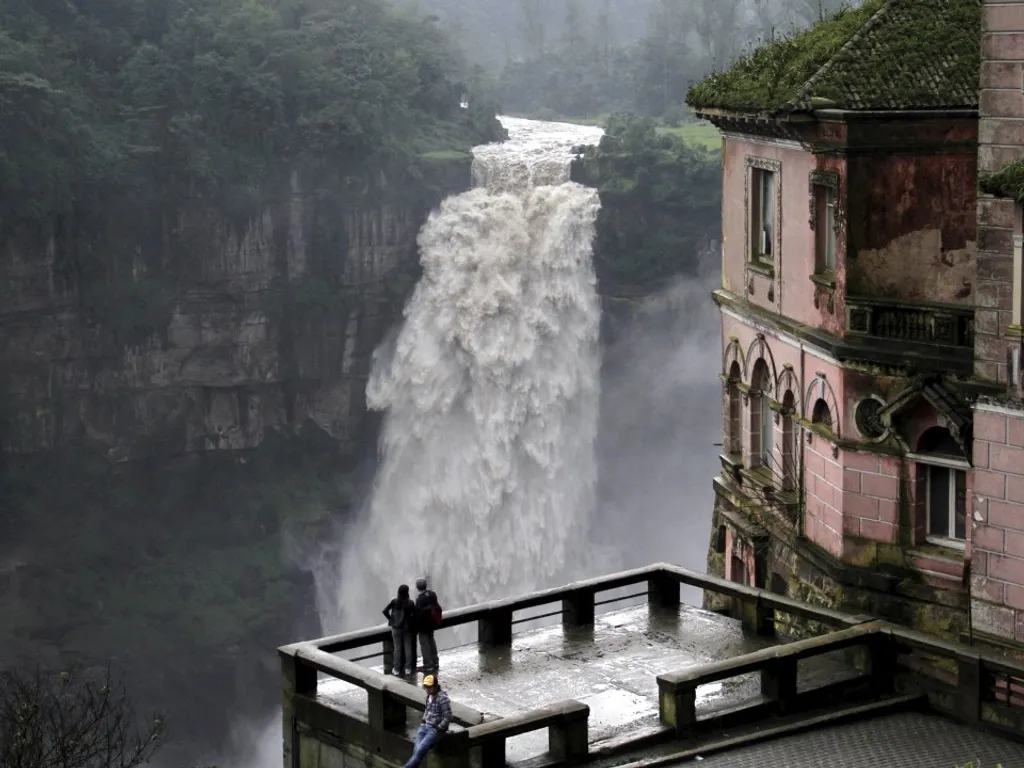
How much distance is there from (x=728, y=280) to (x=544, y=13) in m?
140

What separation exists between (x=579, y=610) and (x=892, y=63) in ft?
34.3

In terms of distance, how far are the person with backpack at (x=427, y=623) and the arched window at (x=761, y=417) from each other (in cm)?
1221

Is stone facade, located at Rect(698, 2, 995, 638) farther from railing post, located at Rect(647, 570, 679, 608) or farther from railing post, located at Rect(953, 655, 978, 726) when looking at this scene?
railing post, located at Rect(953, 655, 978, 726)

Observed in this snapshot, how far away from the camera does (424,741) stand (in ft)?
76.5

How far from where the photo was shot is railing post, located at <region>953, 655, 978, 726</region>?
26.4 metres

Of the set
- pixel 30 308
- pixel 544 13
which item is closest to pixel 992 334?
pixel 30 308

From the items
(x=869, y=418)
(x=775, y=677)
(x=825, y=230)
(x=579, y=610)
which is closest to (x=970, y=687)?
(x=775, y=677)

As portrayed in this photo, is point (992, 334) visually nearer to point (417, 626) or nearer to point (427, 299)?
point (417, 626)

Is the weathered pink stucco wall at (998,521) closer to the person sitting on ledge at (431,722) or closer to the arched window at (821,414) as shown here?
the arched window at (821,414)

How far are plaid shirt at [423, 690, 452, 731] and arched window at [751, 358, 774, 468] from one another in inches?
609

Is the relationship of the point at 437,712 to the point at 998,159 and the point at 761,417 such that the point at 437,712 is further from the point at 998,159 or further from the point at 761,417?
the point at 761,417

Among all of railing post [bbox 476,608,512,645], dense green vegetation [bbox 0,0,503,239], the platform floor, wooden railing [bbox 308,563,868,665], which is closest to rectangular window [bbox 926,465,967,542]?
wooden railing [bbox 308,563,868,665]

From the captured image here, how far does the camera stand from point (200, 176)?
97.5 m

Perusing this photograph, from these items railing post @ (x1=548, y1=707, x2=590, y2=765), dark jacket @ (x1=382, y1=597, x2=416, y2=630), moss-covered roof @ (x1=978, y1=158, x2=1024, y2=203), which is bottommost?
railing post @ (x1=548, y1=707, x2=590, y2=765)
